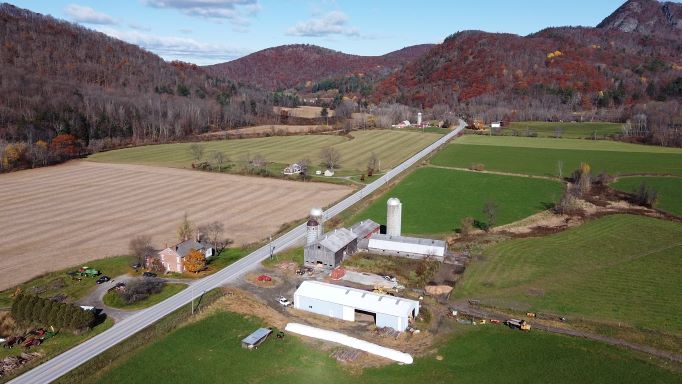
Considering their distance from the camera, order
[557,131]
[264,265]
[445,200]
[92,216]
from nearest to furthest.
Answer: [264,265] → [92,216] → [445,200] → [557,131]

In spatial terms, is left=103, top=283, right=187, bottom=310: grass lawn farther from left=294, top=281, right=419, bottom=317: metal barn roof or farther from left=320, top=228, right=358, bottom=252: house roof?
left=320, top=228, right=358, bottom=252: house roof

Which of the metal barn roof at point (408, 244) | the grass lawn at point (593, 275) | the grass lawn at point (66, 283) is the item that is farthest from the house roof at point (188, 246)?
the grass lawn at point (593, 275)

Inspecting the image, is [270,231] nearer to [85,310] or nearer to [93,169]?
[85,310]

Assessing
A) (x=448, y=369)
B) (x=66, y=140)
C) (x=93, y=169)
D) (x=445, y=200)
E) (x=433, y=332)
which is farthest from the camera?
(x=66, y=140)

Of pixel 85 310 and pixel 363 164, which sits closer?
pixel 85 310

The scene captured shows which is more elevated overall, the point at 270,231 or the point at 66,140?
the point at 66,140

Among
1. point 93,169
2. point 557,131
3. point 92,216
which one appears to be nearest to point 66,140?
point 93,169
